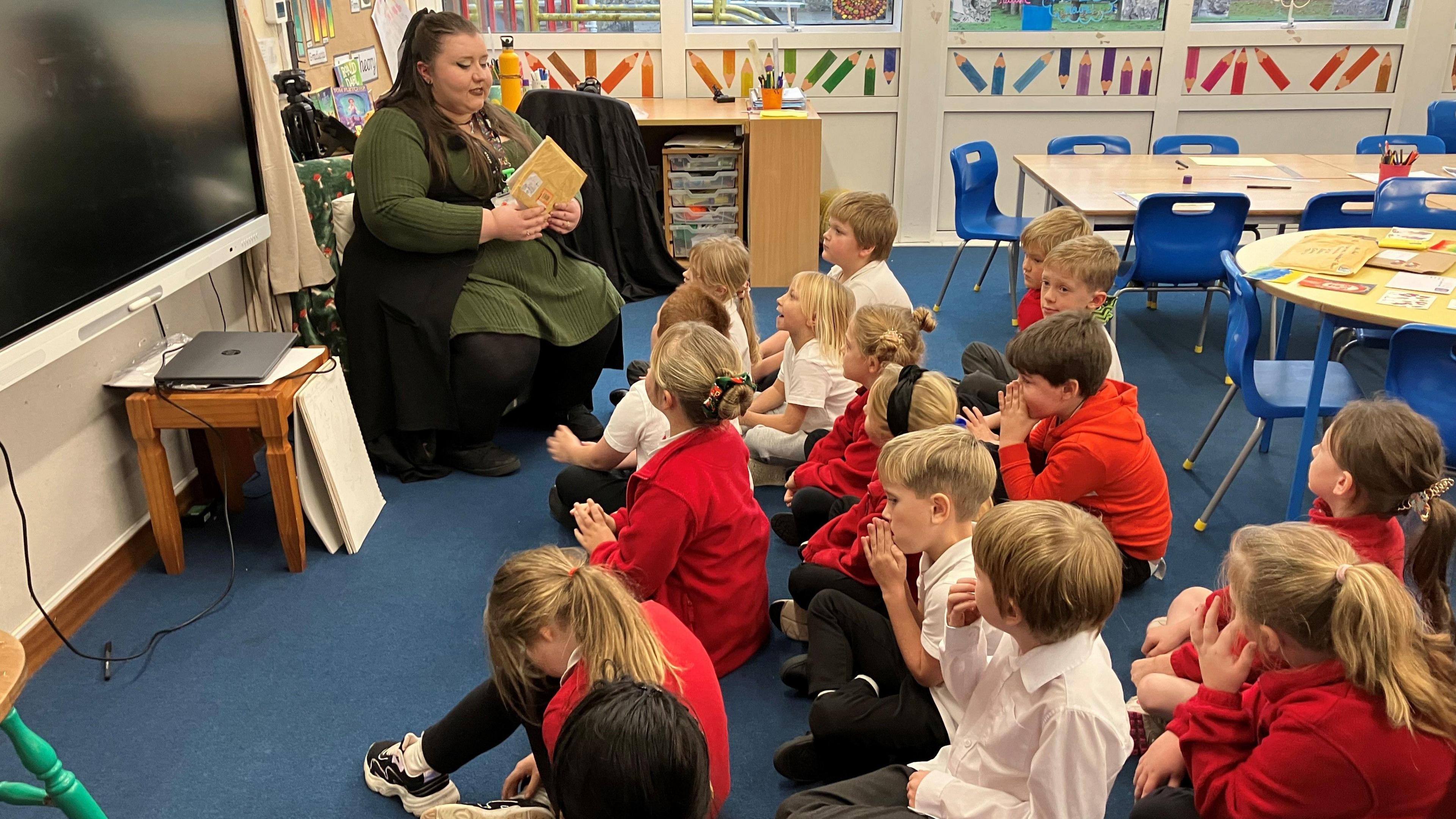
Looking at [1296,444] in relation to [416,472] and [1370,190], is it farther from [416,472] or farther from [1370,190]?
[416,472]

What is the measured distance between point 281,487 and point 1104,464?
Result: 2.05m

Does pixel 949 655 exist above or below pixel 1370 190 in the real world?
below

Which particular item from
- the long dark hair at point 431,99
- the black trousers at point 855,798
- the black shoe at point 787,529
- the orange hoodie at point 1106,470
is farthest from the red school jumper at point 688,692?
the long dark hair at point 431,99

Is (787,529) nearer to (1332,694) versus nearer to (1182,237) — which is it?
(1332,694)

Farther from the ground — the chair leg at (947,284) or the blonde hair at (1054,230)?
the blonde hair at (1054,230)

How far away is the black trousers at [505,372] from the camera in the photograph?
10.9 feet

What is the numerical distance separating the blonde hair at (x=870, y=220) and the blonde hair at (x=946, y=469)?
1.69 metres

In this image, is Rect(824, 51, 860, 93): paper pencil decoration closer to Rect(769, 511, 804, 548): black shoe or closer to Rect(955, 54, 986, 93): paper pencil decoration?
Rect(955, 54, 986, 93): paper pencil decoration

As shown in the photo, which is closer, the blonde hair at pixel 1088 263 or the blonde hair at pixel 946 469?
the blonde hair at pixel 946 469

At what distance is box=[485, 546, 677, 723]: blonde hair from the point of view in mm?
1547

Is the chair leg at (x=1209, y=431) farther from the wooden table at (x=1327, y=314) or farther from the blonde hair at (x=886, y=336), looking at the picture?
the blonde hair at (x=886, y=336)

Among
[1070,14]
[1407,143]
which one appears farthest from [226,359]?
[1407,143]

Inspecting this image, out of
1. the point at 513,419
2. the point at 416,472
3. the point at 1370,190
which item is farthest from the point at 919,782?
the point at 1370,190

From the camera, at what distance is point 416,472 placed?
343 cm
